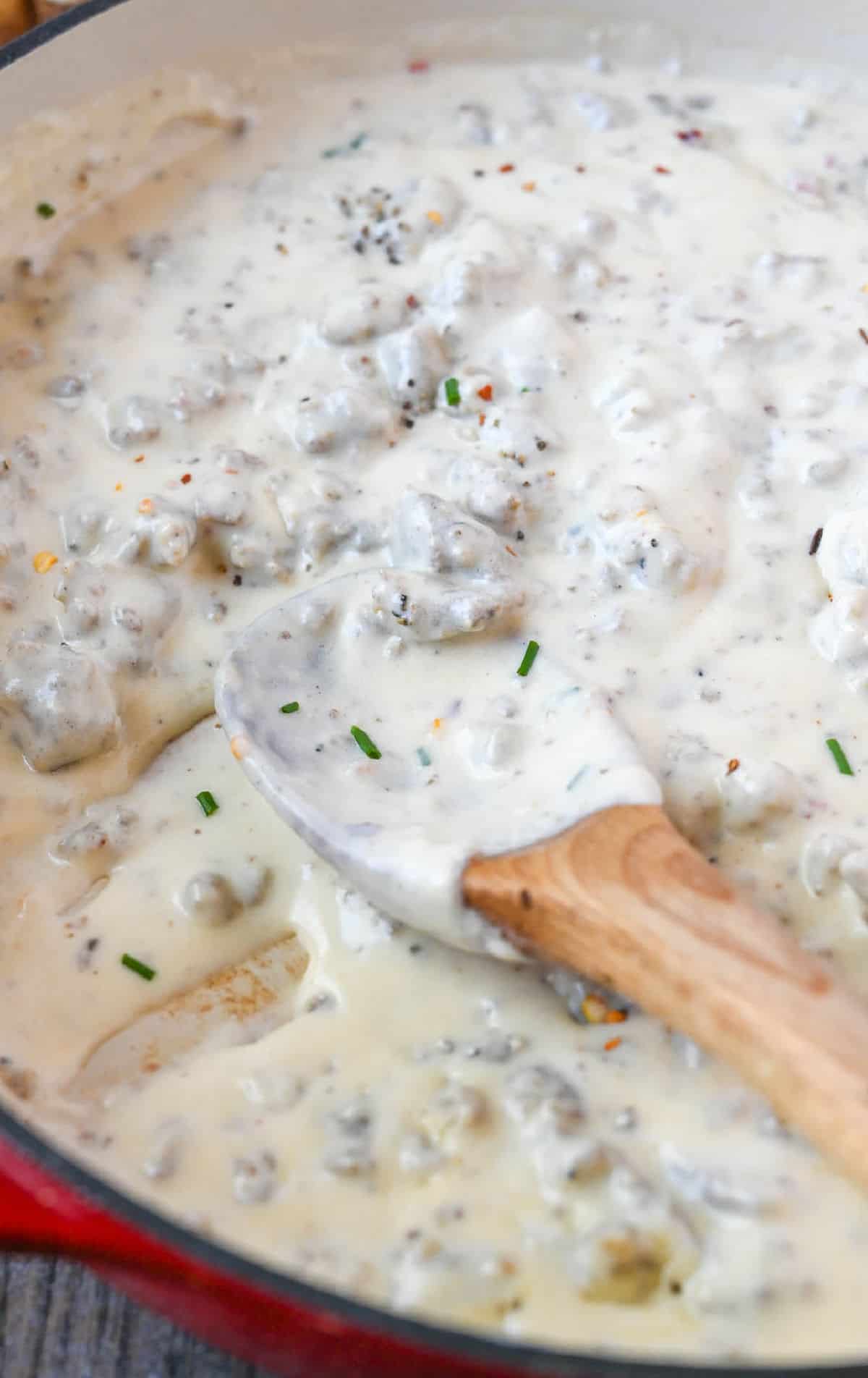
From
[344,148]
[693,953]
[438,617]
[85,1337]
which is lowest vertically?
[85,1337]

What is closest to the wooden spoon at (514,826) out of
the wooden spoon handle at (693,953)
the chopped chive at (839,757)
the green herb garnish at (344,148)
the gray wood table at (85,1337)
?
the wooden spoon handle at (693,953)

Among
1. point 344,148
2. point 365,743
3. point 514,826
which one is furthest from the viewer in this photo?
point 344,148

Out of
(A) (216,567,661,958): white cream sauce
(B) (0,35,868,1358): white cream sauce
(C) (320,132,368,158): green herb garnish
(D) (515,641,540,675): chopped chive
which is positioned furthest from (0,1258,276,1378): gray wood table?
(C) (320,132,368,158): green herb garnish

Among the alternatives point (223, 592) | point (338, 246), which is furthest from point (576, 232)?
point (223, 592)

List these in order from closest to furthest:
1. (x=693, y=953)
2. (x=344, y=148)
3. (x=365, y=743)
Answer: (x=693, y=953)
(x=365, y=743)
(x=344, y=148)

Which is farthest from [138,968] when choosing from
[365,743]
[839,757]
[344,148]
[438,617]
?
[344,148]

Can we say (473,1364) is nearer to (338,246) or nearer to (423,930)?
(423,930)

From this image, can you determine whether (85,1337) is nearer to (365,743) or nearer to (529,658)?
(365,743)
